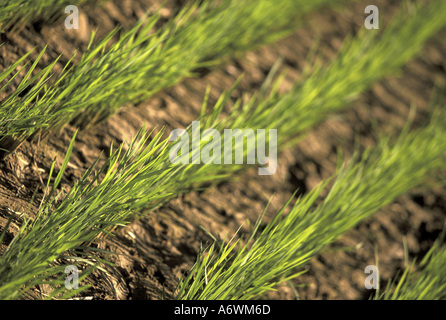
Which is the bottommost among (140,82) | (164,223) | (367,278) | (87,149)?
(367,278)

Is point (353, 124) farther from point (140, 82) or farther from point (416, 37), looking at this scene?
point (140, 82)
